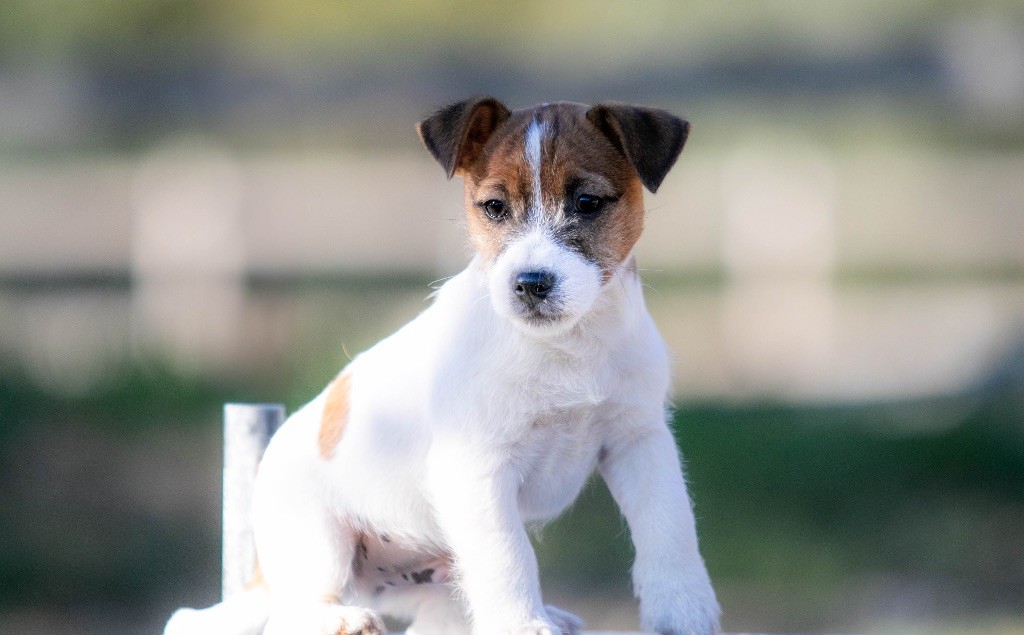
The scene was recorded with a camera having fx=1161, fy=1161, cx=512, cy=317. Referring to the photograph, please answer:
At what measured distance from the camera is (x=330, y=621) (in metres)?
2.95

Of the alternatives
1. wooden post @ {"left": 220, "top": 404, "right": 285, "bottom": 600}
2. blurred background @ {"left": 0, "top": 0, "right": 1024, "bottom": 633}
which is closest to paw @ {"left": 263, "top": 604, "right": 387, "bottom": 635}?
wooden post @ {"left": 220, "top": 404, "right": 285, "bottom": 600}

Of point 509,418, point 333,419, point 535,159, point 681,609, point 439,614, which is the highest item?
point 535,159

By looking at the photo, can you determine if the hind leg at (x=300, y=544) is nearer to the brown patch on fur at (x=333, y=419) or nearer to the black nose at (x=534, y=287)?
the brown patch on fur at (x=333, y=419)

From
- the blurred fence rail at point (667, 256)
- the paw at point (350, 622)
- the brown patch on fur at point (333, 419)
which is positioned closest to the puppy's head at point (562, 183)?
the brown patch on fur at point (333, 419)

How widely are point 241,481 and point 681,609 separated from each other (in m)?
1.50

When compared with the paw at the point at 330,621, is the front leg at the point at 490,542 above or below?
above

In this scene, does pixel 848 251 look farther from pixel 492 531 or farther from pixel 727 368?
pixel 492 531

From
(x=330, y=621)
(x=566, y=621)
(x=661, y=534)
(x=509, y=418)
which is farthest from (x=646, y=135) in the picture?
(x=330, y=621)

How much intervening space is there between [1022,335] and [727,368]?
2.85 metres

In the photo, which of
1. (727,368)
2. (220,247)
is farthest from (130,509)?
(727,368)

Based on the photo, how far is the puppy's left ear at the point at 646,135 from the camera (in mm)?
2877

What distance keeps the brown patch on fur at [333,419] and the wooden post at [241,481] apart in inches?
16.6

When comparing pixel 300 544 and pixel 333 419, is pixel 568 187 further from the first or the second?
pixel 300 544

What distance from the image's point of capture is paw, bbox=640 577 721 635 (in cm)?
281
